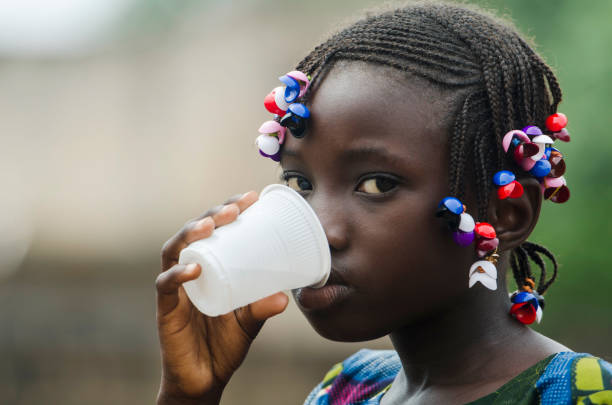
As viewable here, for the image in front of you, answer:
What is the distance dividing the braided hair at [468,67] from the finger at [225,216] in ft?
1.55

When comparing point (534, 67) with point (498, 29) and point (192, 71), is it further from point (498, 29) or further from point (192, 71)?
point (192, 71)

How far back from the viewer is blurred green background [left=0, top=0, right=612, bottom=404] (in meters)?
5.52

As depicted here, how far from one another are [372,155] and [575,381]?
27.7 inches

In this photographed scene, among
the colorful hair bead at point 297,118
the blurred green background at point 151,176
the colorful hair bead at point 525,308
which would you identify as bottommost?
the blurred green background at point 151,176

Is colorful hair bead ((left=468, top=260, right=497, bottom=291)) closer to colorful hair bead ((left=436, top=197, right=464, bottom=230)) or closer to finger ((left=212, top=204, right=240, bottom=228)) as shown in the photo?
colorful hair bead ((left=436, top=197, right=464, bottom=230))

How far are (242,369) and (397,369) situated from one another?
13.6 ft

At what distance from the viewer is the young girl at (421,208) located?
177 centimetres

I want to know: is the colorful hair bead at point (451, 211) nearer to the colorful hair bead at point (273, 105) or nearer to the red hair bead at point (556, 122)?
the red hair bead at point (556, 122)

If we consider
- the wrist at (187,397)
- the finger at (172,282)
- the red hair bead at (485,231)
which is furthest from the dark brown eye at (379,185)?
the wrist at (187,397)

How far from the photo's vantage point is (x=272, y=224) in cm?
167

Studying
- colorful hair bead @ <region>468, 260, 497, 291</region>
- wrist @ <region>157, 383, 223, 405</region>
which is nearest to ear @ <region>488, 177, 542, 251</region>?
colorful hair bead @ <region>468, 260, 497, 291</region>

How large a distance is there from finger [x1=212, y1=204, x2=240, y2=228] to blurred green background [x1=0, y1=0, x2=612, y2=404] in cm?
404

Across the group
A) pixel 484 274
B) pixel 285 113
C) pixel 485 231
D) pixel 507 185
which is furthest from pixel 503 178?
pixel 285 113

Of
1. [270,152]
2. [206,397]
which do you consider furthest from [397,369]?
[270,152]
